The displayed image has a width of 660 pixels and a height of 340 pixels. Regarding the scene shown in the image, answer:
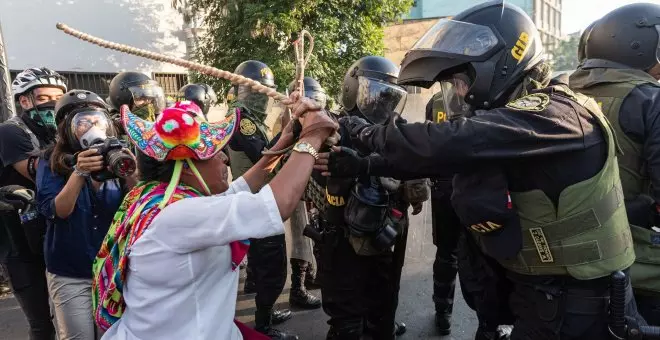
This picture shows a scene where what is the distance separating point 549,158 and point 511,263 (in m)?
0.48

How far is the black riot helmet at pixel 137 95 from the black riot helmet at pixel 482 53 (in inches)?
118

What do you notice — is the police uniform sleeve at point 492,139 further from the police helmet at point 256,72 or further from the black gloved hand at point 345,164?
the police helmet at point 256,72

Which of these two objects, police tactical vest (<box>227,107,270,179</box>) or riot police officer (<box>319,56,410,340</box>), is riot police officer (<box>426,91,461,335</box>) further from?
police tactical vest (<box>227,107,270,179</box>)

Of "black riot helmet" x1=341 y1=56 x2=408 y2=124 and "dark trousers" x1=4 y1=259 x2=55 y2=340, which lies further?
"black riot helmet" x1=341 y1=56 x2=408 y2=124

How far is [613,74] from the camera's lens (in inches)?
93.7

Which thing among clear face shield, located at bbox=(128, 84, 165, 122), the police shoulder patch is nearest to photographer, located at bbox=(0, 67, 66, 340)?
clear face shield, located at bbox=(128, 84, 165, 122)

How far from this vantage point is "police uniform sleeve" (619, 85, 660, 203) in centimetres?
214

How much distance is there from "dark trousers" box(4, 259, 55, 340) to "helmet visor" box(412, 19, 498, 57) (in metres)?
2.73

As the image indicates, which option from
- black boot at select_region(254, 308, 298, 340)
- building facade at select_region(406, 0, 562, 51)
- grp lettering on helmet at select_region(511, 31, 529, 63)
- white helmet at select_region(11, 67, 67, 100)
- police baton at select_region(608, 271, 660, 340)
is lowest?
black boot at select_region(254, 308, 298, 340)

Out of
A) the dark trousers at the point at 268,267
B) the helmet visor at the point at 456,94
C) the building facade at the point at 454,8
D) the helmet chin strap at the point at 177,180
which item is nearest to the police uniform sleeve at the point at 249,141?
the dark trousers at the point at 268,267

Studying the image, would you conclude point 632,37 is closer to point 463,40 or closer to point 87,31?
point 463,40

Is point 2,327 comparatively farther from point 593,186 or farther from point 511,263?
point 593,186

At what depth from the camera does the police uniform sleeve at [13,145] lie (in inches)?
106

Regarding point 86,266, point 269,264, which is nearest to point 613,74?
point 269,264
